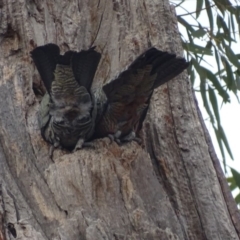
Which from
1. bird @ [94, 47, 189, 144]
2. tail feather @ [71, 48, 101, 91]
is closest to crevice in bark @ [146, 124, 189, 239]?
bird @ [94, 47, 189, 144]

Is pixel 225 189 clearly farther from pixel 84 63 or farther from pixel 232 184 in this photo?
pixel 232 184

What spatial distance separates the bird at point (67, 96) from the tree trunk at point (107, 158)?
0.12ft

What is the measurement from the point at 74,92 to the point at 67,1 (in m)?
0.49

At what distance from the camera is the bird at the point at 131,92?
6.08 feet

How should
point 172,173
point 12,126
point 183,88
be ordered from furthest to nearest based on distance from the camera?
point 183,88 → point 172,173 → point 12,126

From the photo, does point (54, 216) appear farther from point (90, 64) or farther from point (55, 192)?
point (90, 64)

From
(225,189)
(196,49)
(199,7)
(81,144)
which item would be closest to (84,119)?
(81,144)

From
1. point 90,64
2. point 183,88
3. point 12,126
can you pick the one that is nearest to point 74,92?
point 90,64

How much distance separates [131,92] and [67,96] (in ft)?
0.47

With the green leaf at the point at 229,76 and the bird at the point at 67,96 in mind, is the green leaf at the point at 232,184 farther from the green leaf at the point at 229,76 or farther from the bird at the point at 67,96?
the bird at the point at 67,96

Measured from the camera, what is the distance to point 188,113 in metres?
2.27

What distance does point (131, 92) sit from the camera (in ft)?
6.25

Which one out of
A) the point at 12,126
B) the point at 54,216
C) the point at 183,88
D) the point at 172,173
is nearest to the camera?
the point at 54,216

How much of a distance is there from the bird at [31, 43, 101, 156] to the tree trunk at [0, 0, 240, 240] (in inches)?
1.5
